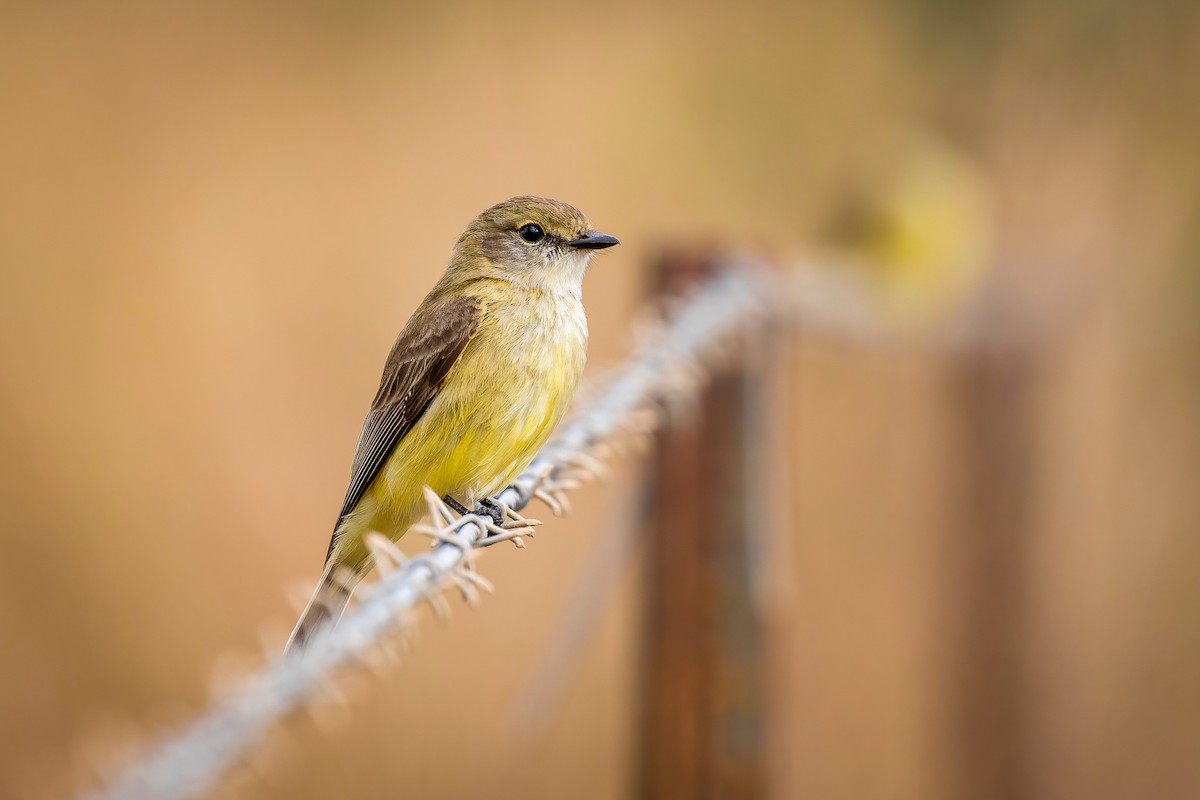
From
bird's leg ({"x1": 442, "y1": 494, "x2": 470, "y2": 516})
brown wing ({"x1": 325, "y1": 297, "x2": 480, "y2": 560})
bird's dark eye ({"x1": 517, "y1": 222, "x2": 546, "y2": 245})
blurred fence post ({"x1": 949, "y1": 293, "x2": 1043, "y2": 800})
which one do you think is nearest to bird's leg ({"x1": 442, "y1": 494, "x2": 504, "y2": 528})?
bird's leg ({"x1": 442, "y1": 494, "x2": 470, "y2": 516})

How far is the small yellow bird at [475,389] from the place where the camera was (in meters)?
2.30

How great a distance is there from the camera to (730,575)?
2.69m

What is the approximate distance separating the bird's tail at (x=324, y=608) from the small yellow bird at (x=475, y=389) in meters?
0.09

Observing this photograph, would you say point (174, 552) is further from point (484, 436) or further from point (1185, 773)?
point (1185, 773)

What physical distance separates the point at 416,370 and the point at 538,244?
36 centimetres


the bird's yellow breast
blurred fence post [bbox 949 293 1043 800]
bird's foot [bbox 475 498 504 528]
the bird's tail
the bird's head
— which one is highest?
the bird's head

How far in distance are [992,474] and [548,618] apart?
7.24 ft

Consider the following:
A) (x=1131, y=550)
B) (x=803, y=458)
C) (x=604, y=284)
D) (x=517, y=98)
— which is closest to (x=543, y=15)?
(x=517, y=98)

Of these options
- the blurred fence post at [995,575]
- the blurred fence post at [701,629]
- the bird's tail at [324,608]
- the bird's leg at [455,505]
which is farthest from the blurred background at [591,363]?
the bird's tail at [324,608]

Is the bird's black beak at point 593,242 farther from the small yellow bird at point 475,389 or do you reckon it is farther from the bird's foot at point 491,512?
the bird's foot at point 491,512

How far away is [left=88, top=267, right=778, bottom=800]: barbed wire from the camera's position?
2.89 feet

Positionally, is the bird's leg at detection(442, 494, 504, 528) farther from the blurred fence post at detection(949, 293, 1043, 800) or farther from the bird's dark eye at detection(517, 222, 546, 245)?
the blurred fence post at detection(949, 293, 1043, 800)

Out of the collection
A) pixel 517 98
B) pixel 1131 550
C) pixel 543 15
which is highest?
pixel 543 15

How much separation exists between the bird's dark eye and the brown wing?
0.19 m
